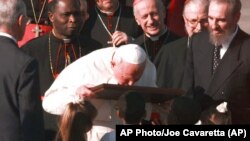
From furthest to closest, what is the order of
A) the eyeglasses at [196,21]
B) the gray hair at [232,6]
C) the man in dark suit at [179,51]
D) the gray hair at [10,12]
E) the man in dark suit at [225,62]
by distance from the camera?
the eyeglasses at [196,21] < the man in dark suit at [179,51] < the gray hair at [232,6] < the man in dark suit at [225,62] < the gray hair at [10,12]

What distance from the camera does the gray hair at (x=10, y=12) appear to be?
9484 millimetres

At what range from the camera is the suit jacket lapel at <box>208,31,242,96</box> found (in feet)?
32.5

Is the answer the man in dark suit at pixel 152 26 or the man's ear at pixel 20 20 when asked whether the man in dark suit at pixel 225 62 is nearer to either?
the man in dark suit at pixel 152 26

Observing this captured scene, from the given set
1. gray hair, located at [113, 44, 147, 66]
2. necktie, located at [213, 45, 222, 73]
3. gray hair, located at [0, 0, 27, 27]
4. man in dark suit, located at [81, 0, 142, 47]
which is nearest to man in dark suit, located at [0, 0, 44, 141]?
gray hair, located at [0, 0, 27, 27]

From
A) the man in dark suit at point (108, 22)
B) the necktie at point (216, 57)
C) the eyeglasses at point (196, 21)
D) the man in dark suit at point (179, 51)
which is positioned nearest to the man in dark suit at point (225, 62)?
the necktie at point (216, 57)

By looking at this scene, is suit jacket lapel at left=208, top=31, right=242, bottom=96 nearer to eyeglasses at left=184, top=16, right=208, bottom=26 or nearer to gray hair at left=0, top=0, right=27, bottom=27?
eyeglasses at left=184, top=16, right=208, bottom=26

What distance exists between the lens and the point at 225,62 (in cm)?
995

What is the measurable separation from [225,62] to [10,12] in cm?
161

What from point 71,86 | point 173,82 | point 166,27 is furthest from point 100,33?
point 71,86

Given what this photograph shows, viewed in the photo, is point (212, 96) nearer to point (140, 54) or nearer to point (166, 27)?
point (140, 54)

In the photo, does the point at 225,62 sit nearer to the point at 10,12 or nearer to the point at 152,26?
the point at 152,26

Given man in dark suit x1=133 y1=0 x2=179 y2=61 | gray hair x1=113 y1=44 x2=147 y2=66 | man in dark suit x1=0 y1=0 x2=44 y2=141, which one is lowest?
man in dark suit x1=0 y1=0 x2=44 y2=141

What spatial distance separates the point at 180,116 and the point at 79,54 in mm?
2123

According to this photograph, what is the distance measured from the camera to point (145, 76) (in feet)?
31.7
